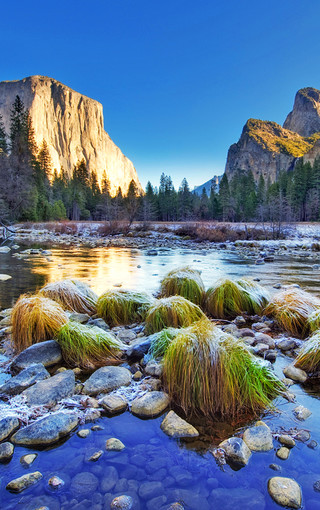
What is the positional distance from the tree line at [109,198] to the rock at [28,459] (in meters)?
34.5

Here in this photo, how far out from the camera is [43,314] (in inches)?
167

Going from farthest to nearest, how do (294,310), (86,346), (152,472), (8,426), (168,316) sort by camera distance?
(294,310) → (168,316) → (86,346) → (8,426) → (152,472)

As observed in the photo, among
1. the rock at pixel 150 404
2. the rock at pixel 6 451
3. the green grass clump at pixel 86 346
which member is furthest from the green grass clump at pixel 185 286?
the rock at pixel 6 451

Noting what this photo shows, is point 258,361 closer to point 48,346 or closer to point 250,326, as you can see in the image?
point 250,326

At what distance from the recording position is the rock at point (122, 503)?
181 centimetres

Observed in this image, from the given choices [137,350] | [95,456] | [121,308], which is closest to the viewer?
[95,456]

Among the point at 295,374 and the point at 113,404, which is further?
the point at 295,374

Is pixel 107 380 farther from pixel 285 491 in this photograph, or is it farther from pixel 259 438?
pixel 285 491

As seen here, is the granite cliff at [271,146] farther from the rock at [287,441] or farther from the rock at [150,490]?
the rock at [150,490]

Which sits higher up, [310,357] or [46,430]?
[310,357]

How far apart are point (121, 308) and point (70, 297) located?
1.15 m

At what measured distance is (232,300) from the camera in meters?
5.82

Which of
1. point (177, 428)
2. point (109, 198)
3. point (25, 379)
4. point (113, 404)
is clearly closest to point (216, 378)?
point (177, 428)

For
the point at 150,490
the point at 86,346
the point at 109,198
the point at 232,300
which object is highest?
the point at 109,198
